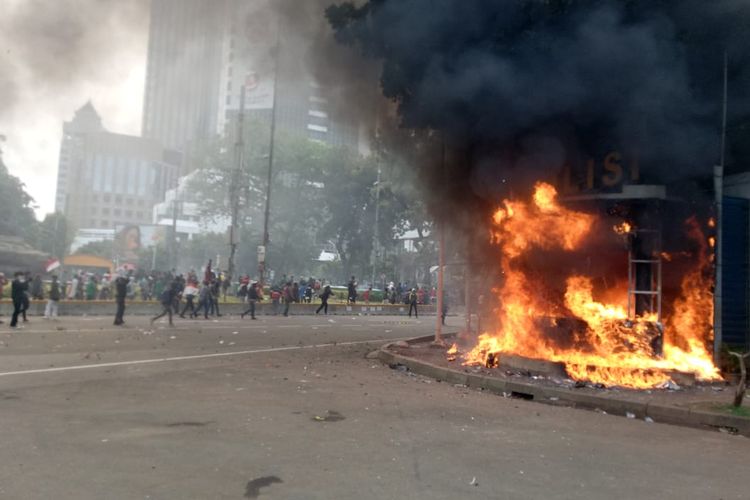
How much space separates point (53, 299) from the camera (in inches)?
718

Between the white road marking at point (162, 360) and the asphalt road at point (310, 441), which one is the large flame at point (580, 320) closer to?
the asphalt road at point (310, 441)

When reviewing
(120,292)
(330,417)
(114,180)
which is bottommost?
(330,417)

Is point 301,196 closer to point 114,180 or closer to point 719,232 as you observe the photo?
point 719,232

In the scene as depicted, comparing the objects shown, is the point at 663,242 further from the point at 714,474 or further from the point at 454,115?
the point at 714,474

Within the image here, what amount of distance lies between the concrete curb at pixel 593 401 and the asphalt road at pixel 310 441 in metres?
0.29

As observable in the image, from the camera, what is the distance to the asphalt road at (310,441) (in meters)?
4.27

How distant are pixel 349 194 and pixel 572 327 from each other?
123 feet

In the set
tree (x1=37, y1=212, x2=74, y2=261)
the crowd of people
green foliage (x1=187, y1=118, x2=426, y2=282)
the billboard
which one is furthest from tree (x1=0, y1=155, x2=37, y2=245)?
the crowd of people

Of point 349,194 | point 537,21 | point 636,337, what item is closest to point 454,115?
point 537,21

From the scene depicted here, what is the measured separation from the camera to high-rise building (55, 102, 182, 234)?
12069 centimetres

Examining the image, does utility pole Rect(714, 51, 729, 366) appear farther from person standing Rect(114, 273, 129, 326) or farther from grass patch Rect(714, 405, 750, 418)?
person standing Rect(114, 273, 129, 326)

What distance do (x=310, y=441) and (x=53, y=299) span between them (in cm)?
1565

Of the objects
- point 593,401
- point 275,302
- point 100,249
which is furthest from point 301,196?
point 100,249

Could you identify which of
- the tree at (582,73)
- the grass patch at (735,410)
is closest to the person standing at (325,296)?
the tree at (582,73)
